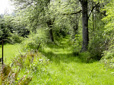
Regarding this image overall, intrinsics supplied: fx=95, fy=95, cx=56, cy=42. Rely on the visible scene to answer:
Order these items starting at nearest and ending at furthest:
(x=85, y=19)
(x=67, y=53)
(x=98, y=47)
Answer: (x=98, y=47) → (x=85, y=19) → (x=67, y=53)

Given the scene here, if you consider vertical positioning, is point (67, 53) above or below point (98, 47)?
below

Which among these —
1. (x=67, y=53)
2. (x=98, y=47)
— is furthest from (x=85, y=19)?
(x=67, y=53)

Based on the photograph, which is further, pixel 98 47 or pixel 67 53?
pixel 67 53

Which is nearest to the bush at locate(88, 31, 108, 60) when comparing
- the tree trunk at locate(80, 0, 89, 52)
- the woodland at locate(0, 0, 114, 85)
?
the woodland at locate(0, 0, 114, 85)

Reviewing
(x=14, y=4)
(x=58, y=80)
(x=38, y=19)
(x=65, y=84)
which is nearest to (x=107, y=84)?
(x=65, y=84)

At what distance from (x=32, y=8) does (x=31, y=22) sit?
1.32 metres

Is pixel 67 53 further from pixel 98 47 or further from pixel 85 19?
pixel 85 19

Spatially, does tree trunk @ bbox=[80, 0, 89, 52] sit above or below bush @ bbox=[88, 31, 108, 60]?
A: above

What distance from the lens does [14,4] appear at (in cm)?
1128

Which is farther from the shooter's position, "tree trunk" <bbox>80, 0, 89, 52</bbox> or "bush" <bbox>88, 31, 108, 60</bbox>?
"tree trunk" <bbox>80, 0, 89, 52</bbox>

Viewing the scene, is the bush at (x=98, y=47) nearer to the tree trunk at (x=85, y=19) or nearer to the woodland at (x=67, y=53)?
the woodland at (x=67, y=53)

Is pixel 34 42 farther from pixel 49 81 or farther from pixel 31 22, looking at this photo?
pixel 49 81

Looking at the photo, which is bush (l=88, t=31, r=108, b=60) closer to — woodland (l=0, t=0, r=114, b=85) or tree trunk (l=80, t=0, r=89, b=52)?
woodland (l=0, t=0, r=114, b=85)

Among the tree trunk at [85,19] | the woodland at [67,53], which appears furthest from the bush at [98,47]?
the tree trunk at [85,19]
